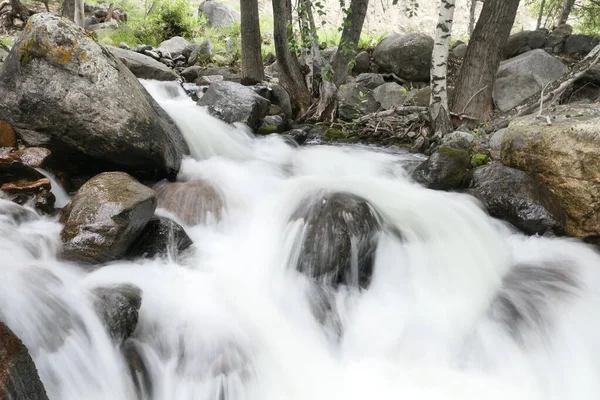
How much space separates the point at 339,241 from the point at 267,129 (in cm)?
454

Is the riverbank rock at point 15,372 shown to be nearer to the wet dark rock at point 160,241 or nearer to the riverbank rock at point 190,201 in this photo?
the wet dark rock at point 160,241

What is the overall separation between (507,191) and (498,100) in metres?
4.54

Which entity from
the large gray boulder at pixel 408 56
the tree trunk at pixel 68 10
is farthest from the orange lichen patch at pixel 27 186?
the large gray boulder at pixel 408 56

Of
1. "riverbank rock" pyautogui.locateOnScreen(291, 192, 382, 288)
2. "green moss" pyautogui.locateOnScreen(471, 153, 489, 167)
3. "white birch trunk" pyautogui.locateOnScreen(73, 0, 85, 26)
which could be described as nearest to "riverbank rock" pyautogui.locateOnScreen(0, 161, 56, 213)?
Answer: "riverbank rock" pyautogui.locateOnScreen(291, 192, 382, 288)

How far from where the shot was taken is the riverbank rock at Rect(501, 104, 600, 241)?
4148 millimetres

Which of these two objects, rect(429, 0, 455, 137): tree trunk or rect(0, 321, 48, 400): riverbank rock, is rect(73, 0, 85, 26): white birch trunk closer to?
rect(429, 0, 455, 137): tree trunk

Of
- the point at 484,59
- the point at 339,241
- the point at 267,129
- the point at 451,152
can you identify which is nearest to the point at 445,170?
the point at 451,152

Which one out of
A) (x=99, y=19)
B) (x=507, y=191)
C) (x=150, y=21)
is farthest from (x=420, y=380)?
(x=99, y=19)

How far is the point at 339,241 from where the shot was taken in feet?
11.5

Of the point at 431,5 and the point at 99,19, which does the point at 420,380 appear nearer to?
the point at 99,19

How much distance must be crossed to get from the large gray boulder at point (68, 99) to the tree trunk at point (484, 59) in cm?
592

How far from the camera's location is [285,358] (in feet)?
9.64

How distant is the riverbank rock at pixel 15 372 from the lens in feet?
5.25

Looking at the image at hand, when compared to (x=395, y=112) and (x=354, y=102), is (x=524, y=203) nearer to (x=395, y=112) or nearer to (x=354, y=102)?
(x=395, y=112)
